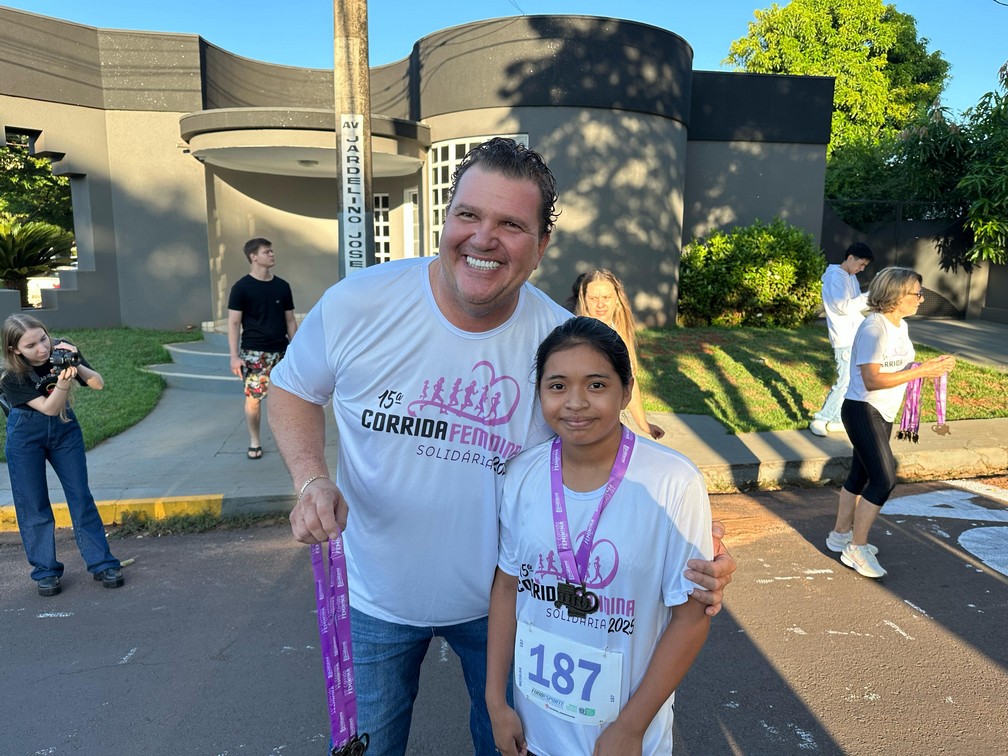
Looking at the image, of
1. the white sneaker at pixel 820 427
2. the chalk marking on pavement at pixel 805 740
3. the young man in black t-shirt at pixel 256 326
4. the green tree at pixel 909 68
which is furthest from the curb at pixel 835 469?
the green tree at pixel 909 68

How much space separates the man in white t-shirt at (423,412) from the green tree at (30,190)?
22.6 meters

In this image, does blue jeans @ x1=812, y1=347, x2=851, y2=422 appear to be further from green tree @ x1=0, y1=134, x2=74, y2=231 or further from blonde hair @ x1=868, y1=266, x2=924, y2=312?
green tree @ x1=0, y1=134, x2=74, y2=231

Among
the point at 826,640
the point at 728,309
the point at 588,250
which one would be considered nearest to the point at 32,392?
the point at 826,640

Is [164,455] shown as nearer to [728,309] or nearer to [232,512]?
[232,512]

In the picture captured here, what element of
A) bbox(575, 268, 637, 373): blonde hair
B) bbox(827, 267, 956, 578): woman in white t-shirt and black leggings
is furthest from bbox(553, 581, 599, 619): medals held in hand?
bbox(827, 267, 956, 578): woman in white t-shirt and black leggings

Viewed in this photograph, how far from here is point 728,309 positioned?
13570 millimetres

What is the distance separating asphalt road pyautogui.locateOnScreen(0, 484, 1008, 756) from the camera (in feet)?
9.42

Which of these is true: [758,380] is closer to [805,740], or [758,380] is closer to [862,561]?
[862,561]

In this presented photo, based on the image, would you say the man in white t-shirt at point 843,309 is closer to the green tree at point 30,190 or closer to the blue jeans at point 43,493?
the blue jeans at point 43,493

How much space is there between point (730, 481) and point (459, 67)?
347 inches

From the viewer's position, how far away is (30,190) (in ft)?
73.8

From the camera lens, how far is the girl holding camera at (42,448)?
4086mm

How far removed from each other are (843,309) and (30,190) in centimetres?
2457

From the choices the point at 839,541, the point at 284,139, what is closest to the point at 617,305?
the point at 839,541
